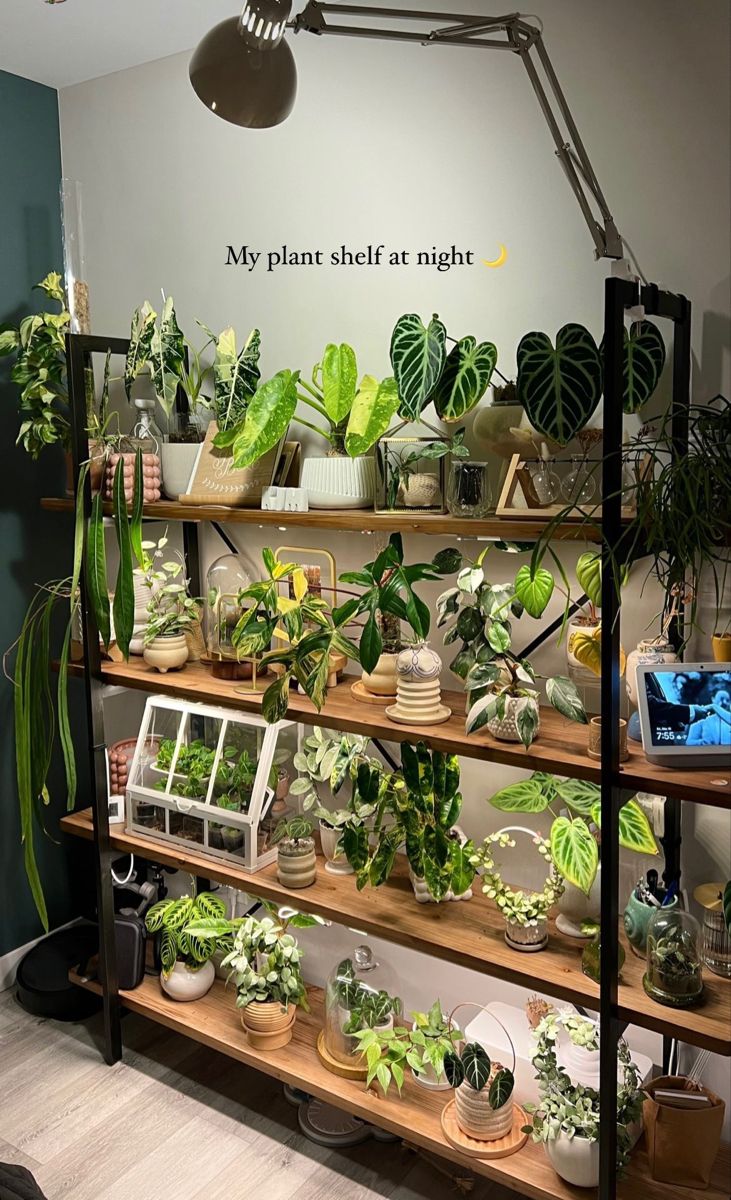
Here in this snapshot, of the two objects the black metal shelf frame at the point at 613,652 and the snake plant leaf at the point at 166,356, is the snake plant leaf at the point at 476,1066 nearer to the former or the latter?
the black metal shelf frame at the point at 613,652

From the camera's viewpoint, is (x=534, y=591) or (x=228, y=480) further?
(x=228, y=480)

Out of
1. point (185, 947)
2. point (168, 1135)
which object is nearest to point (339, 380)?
point (185, 947)

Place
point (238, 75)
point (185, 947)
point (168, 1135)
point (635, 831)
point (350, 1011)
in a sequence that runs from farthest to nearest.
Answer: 1. point (185, 947)
2. point (168, 1135)
3. point (350, 1011)
4. point (635, 831)
5. point (238, 75)

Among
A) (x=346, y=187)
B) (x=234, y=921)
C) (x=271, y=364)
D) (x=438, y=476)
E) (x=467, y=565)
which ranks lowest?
(x=234, y=921)

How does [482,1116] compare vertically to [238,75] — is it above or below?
below

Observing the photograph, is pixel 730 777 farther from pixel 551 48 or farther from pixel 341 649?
pixel 551 48

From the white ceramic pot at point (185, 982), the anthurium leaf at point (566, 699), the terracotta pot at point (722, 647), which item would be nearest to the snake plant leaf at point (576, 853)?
the anthurium leaf at point (566, 699)

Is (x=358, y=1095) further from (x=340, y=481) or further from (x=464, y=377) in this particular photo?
(x=464, y=377)

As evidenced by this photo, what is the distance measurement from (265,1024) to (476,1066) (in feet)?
1.77

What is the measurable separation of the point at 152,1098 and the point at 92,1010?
41 cm

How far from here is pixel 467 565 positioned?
2.23 m

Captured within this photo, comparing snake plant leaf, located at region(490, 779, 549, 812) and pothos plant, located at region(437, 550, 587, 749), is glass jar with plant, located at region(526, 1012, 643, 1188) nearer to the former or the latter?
snake plant leaf, located at region(490, 779, 549, 812)

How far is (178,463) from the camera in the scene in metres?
2.41

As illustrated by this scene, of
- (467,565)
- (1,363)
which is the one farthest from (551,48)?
(1,363)
